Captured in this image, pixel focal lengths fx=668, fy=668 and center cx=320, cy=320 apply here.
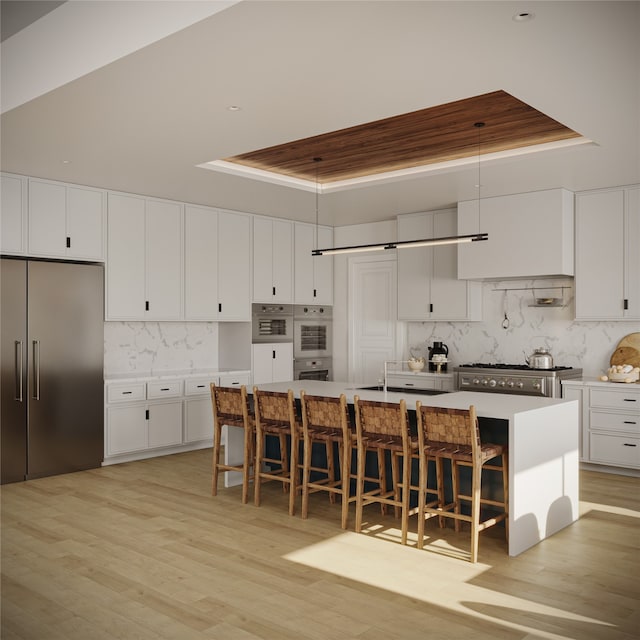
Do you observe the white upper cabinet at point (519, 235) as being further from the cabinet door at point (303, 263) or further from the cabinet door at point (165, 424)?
the cabinet door at point (165, 424)

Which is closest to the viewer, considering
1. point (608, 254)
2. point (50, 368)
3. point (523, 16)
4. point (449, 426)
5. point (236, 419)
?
point (523, 16)

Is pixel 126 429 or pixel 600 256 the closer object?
pixel 600 256

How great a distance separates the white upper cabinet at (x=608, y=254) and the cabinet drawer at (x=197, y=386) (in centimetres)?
391

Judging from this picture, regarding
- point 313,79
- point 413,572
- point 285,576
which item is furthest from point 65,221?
point 413,572

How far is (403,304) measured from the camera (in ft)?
25.9

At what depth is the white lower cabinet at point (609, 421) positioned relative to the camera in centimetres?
595

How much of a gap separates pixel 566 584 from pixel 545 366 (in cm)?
326

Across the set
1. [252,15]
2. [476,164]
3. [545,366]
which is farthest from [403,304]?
[252,15]

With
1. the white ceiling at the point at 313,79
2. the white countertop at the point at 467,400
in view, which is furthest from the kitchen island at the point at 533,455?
the white ceiling at the point at 313,79

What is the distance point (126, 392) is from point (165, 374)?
1.89ft

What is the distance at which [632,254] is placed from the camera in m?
6.18

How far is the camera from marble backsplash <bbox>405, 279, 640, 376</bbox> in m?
6.68

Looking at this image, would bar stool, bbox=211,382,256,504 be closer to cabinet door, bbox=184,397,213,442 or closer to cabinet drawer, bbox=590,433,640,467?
cabinet door, bbox=184,397,213,442

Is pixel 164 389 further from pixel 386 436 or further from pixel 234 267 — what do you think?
pixel 386 436
